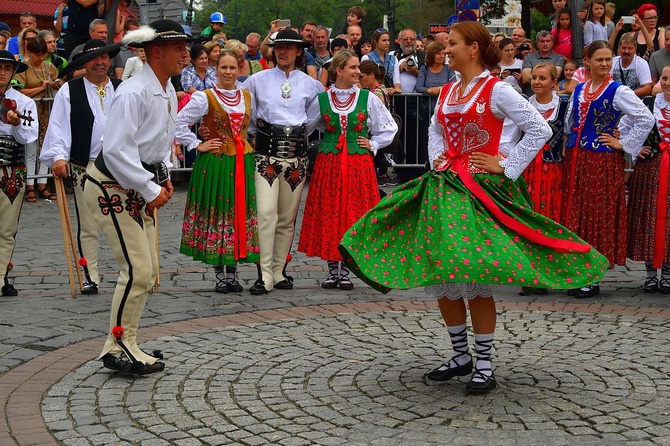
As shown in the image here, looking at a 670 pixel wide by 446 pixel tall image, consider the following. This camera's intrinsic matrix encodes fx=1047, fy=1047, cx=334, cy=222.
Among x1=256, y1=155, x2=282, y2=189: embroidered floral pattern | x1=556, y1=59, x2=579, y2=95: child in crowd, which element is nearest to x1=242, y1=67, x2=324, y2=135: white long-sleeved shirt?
x1=256, y1=155, x2=282, y2=189: embroidered floral pattern

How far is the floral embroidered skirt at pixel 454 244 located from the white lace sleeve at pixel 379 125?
3182 millimetres

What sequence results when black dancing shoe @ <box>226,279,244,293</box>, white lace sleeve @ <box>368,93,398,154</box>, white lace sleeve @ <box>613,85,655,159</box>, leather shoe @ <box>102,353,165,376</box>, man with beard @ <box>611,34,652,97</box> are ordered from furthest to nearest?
1. man with beard @ <box>611,34,652,97</box>
2. white lace sleeve @ <box>368,93,398,154</box>
3. black dancing shoe @ <box>226,279,244,293</box>
4. white lace sleeve @ <box>613,85,655,159</box>
5. leather shoe @ <box>102,353,165,376</box>

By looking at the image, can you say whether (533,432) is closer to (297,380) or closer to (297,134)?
(297,380)

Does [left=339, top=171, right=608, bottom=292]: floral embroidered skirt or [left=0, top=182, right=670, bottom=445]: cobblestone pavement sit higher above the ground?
[left=339, top=171, right=608, bottom=292]: floral embroidered skirt

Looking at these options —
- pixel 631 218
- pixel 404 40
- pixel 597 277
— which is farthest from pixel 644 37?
pixel 597 277

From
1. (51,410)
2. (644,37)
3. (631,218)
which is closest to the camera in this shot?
(51,410)

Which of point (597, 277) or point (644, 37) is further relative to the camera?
point (644, 37)

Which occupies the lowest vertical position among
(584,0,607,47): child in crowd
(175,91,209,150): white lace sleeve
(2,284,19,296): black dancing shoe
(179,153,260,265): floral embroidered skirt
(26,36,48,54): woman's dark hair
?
(2,284,19,296): black dancing shoe

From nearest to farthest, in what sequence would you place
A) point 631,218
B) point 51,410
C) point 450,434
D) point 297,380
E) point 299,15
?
point 450,434 < point 51,410 < point 297,380 < point 631,218 < point 299,15

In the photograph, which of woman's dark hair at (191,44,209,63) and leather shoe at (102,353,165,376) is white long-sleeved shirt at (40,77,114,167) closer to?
leather shoe at (102,353,165,376)

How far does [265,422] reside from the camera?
514cm

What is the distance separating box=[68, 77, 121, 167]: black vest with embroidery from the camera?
838 cm

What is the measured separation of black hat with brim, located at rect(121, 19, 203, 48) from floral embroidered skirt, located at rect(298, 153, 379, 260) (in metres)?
2.95

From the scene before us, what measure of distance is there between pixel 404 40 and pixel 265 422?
10.6 m
